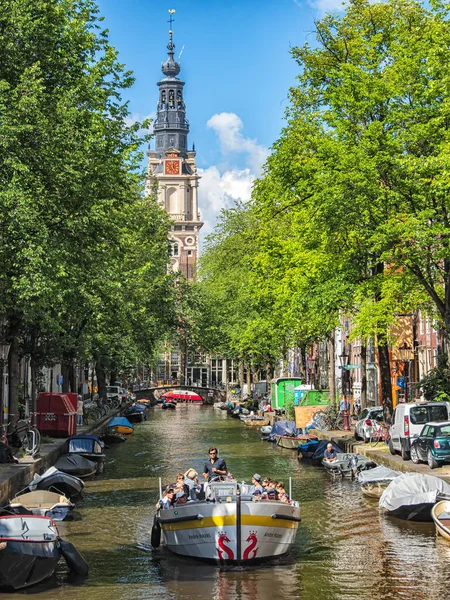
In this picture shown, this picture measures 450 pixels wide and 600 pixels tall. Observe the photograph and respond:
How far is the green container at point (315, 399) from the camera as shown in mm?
55656

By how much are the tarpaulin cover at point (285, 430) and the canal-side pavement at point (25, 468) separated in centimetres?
1289

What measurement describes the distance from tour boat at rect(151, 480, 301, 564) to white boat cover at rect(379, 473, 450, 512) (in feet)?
15.6

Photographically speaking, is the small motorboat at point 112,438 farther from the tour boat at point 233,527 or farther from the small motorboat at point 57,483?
the tour boat at point 233,527

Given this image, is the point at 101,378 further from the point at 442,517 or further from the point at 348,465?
the point at 442,517

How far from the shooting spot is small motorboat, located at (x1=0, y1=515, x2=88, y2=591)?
18266mm

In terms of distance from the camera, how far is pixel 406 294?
1531 inches

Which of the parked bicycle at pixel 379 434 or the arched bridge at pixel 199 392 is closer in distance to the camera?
the parked bicycle at pixel 379 434

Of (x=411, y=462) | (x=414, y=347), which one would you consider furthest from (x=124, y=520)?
(x=414, y=347)

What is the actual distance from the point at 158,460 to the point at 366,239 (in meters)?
14.6

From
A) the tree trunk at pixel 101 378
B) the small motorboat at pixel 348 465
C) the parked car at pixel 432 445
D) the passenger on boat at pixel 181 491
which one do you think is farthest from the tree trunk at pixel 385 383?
the tree trunk at pixel 101 378

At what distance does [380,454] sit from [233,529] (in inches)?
640

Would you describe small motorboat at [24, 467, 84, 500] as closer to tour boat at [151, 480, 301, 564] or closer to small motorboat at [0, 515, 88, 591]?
tour boat at [151, 480, 301, 564]

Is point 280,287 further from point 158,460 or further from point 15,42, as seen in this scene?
point 15,42

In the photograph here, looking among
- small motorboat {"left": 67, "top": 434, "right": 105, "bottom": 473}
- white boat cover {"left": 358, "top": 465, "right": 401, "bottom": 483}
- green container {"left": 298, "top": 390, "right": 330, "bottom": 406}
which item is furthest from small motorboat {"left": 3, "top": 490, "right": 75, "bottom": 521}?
green container {"left": 298, "top": 390, "right": 330, "bottom": 406}
